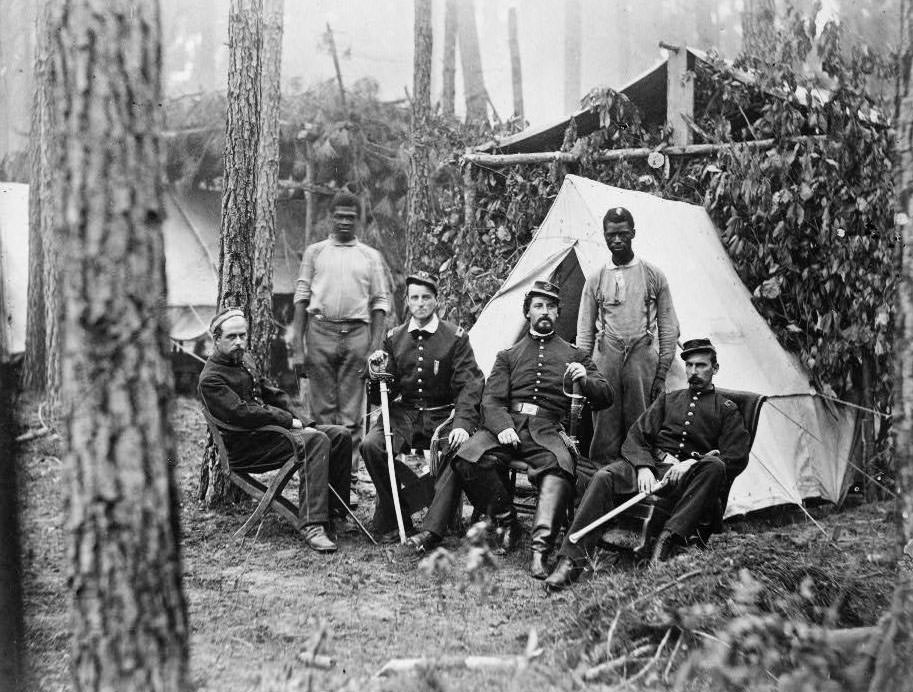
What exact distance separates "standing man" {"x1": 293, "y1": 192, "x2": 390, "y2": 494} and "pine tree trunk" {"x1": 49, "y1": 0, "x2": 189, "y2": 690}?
12.5ft

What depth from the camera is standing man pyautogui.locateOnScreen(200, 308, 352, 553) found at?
17.0 feet

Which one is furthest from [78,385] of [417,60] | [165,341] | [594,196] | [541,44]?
[541,44]

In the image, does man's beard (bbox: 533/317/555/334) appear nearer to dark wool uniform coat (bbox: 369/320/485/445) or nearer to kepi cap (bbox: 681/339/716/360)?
dark wool uniform coat (bbox: 369/320/485/445)

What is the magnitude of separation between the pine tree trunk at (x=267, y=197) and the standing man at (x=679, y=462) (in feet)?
8.44

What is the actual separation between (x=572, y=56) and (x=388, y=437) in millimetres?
21688

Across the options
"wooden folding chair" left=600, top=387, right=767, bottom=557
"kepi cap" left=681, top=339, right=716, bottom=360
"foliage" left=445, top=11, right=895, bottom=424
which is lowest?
"wooden folding chair" left=600, top=387, right=767, bottom=557

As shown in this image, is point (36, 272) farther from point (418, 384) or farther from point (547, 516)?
point (547, 516)

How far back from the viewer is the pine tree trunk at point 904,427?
2.78 metres

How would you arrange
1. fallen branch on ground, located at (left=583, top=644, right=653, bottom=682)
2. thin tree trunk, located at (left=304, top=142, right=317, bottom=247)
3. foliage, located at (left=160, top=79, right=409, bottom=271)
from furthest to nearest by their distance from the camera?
thin tree trunk, located at (left=304, top=142, right=317, bottom=247)
foliage, located at (left=160, top=79, right=409, bottom=271)
fallen branch on ground, located at (left=583, top=644, right=653, bottom=682)

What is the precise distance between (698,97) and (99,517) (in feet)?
22.8

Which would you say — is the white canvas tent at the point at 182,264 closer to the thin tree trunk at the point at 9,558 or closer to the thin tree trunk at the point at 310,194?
the thin tree trunk at the point at 310,194

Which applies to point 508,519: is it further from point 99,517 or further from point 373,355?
point 99,517

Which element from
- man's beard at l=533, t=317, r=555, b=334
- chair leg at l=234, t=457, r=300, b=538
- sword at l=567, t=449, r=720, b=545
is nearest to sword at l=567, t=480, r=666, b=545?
sword at l=567, t=449, r=720, b=545

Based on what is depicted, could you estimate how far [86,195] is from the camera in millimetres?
2445
